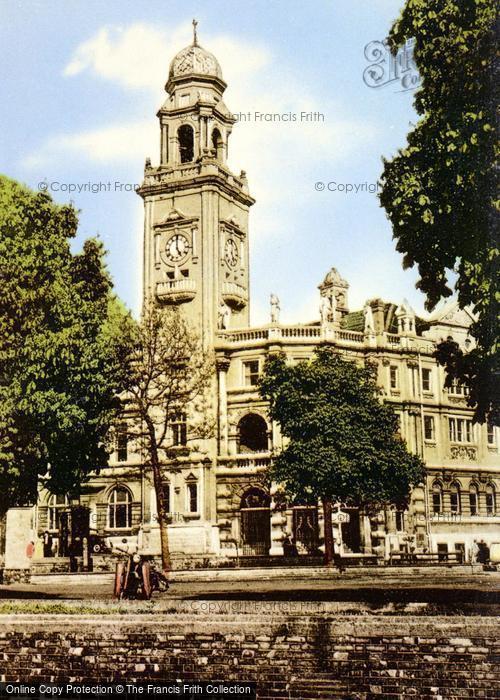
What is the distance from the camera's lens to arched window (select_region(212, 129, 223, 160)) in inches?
2363

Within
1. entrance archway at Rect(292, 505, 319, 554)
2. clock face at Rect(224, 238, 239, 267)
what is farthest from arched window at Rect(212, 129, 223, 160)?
entrance archway at Rect(292, 505, 319, 554)

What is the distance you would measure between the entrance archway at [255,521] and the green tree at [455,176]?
32226mm

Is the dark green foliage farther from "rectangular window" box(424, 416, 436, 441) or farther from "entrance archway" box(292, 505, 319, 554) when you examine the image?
"rectangular window" box(424, 416, 436, 441)

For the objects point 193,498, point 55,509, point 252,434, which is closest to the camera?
point 193,498

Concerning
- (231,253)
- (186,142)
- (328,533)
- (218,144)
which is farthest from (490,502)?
(186,142)

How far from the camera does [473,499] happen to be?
59.0 meters

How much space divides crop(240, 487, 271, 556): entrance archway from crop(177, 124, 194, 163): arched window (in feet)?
71.3

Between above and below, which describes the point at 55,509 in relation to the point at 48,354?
below

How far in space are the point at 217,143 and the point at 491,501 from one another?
2841cm

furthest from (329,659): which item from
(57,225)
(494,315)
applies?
(57,225)

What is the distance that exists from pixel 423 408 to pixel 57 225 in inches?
1297

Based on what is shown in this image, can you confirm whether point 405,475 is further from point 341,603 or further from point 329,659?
point 329,659

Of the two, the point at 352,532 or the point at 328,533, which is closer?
the point at 328,533

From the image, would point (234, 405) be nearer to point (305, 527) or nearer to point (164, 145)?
point (305, 527)
